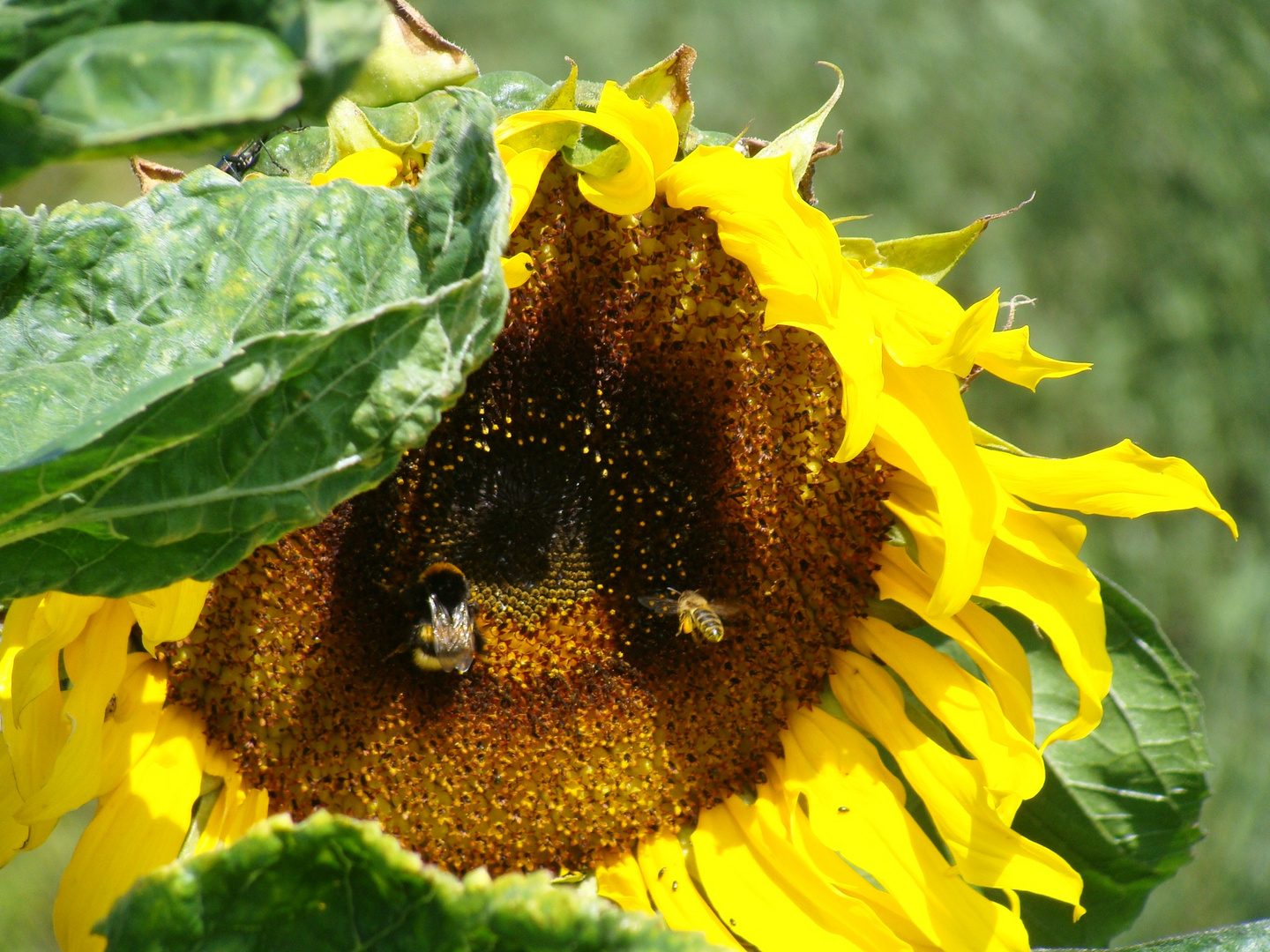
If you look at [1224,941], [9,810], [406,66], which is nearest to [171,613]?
[9,810]

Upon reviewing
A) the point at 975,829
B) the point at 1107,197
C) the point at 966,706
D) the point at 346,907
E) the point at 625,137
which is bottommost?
the point at 1107,197

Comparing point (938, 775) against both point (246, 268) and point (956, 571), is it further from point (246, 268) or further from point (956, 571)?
point (246, 268)

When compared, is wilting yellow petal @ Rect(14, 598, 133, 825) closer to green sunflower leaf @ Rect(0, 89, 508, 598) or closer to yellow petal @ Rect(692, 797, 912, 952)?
green sunflower leaf @ Rect(0, 89, 508, 598)

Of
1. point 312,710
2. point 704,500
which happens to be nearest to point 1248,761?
point 704,500

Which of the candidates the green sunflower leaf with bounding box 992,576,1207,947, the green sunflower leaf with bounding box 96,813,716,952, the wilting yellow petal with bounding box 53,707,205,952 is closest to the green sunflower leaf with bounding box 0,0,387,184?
the green sunflower leaf with bounding box 96,813,716,952

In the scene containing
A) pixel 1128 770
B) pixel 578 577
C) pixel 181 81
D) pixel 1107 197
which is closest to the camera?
pixel 181 81

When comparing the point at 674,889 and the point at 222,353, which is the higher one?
the point at 222,353

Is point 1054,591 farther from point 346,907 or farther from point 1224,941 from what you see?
point 346,907

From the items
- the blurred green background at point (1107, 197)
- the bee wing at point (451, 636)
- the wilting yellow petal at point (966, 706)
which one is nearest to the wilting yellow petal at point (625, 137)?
the bee wing at point (451, 636)
